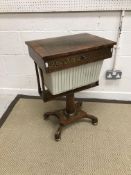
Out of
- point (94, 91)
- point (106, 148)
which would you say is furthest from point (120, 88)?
point (106, 148)

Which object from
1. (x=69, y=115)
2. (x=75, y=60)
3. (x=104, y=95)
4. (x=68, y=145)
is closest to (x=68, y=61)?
(x=75, y=60)

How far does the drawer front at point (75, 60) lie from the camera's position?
123 cm

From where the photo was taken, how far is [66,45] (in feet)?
4.40

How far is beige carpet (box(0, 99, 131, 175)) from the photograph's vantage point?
→ 53.5 inches

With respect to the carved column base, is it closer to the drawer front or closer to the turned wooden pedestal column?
the turned wooden pedestal column

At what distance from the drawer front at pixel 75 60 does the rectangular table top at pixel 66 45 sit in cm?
4

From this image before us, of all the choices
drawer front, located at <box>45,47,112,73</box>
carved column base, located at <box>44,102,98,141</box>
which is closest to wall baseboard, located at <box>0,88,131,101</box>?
carved column base, located at <box>44,102,98,141</box>

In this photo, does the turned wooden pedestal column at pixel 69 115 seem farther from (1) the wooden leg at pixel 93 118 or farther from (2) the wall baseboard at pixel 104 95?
(2) the wall baseboard at pixel 104 95

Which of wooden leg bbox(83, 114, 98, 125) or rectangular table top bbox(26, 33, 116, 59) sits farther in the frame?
wooden leg bbox(83, 114, 98, 125)

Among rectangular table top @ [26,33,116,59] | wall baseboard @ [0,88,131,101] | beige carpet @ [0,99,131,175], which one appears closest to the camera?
rectangular table top @ [26,33,116,59]

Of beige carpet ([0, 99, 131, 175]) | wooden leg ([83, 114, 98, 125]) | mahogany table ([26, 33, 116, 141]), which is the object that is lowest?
beige carpet ([0, 99, 131, 175])

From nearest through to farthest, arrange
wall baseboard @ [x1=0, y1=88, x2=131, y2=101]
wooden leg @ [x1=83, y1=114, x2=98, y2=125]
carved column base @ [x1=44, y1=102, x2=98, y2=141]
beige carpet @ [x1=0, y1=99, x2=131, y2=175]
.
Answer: beige carpet @ [x1=0, y1=99, x2=131, y2=175]
carved column base @ [x1=44, y1=102, x2=98, y2=141]
wooden leg @ [x1=83, y1=114, x2=98, y2=125]
wall baseboard @ [x1=0, y1=88, x2=131, y2=101]

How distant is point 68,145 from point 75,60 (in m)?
0.72

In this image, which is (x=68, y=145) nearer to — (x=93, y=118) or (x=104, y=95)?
(x=93, y=118)
